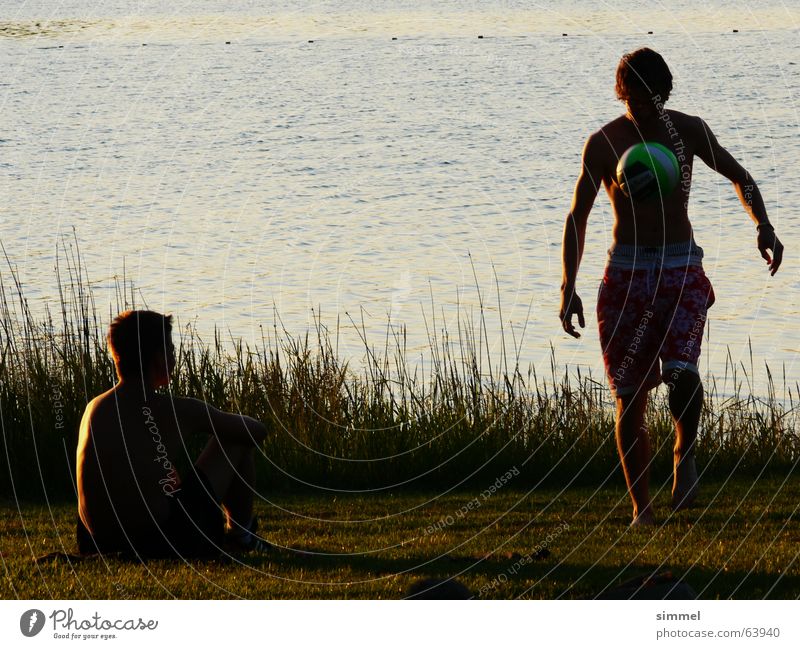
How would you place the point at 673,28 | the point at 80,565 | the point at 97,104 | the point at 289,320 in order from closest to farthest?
the point at 80,565 < the point at 289,320 < the point at 97,104 < the point at 673,28

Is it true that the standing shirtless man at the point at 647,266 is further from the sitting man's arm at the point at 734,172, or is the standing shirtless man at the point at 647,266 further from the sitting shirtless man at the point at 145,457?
the sitting shirtless man at the point at 145,457

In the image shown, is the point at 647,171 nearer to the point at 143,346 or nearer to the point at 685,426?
the point at 685,426

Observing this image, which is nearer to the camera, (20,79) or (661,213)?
(661,213)

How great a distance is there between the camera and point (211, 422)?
636 centimetres

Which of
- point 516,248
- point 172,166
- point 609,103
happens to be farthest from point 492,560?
point 609,103

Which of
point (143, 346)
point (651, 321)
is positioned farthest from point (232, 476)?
point (651, 321)

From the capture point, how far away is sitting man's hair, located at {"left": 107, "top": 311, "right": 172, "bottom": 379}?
6199 mm

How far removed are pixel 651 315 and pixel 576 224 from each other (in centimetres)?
63

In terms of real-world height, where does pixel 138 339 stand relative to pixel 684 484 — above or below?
above

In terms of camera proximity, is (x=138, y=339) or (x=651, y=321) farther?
(x=651, y=321)

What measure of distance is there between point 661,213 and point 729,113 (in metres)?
21.7

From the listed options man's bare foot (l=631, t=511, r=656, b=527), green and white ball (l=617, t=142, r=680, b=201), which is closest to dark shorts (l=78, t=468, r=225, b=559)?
man's bare foot (l=631, t=511, r=656, b=527)
